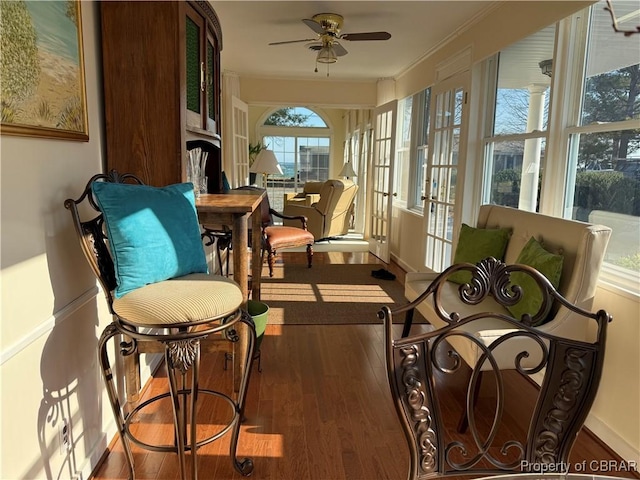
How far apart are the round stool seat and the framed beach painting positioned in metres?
0.59

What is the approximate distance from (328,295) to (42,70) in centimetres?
319

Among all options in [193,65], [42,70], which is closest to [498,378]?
[42,70]

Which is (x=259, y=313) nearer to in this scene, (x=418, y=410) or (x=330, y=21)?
(x=418, y=410)

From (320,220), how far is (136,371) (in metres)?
4.81

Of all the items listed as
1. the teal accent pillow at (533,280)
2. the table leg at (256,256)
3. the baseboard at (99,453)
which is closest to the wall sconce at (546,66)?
the teal accent pillow at (533,280)

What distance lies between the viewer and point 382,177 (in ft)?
19.3

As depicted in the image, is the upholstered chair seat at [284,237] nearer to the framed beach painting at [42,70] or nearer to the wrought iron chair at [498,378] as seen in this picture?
the framed beach painting at [42,70]

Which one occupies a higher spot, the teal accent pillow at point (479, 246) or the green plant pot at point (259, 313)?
the teal accent pillow at point (479, 246)

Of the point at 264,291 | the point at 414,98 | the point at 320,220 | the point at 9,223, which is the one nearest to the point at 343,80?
the point at 414,98

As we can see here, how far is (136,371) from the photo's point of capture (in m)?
2.12

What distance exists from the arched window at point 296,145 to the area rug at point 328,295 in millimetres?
4743

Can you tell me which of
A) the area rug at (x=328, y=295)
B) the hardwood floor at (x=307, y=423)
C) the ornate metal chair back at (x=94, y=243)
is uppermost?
the ornate metal chair back at (x=94, y=243)

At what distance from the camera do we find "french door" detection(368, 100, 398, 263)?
545 cm

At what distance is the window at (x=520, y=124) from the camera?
2.88 meters
